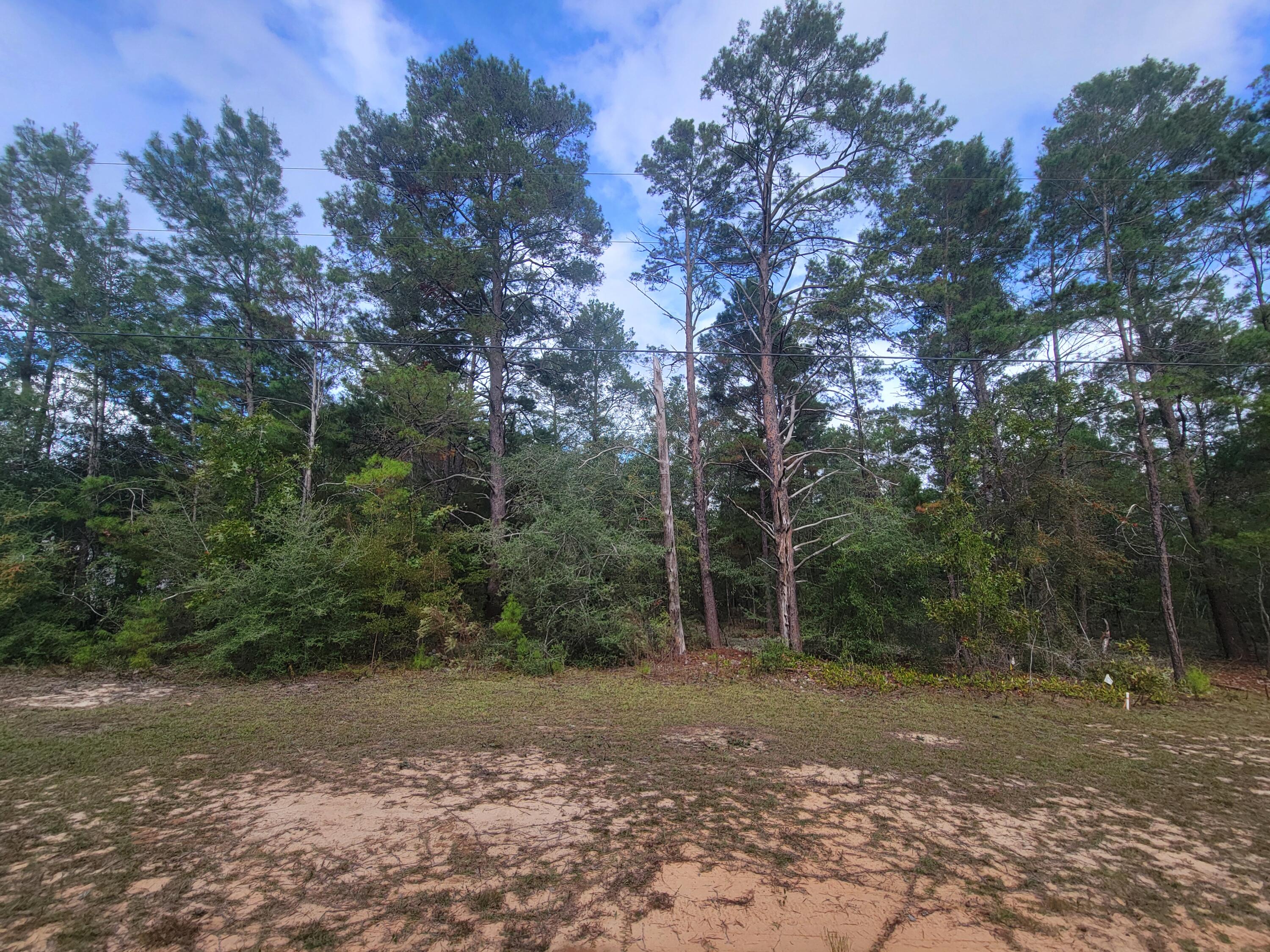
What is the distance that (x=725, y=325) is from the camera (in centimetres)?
1429

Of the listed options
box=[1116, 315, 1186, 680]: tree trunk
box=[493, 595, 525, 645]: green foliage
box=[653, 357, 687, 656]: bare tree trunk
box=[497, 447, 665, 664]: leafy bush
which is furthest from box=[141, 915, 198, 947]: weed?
box=[1116, 315, 1186, 680]: tree trunk

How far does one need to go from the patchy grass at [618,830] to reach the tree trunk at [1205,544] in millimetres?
8549

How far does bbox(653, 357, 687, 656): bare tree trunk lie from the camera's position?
36.7ft

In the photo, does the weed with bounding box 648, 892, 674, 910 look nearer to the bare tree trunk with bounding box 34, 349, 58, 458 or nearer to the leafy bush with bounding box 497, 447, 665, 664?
the leafy bush with bounding box 497, 447, 665, 664

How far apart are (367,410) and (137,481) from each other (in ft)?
17.3

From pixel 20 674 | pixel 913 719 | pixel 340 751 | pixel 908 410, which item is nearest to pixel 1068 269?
pixel 908 410

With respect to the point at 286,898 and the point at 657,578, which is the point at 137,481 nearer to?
the point at 657,578

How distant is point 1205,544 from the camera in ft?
39.8

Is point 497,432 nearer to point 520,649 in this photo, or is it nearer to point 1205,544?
point 520,649

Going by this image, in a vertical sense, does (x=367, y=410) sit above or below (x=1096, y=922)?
above

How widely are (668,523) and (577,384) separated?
5.79 meters

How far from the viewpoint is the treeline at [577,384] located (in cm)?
962

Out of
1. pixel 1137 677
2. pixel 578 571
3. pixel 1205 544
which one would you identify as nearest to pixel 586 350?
pixel 578 571

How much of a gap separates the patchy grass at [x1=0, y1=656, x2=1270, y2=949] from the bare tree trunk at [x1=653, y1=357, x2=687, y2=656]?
15.8 feet
